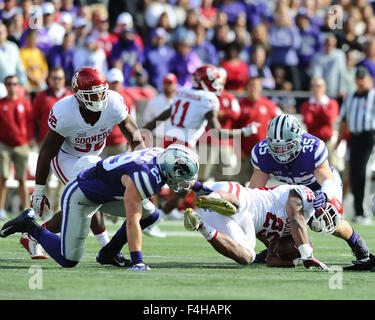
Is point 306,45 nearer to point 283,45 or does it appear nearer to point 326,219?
point 283,45

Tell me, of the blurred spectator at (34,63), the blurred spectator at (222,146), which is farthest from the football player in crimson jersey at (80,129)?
the blurred spectator at (34,63)

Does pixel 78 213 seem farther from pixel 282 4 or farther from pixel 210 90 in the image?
pixel 282 4

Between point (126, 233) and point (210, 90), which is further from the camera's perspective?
point (210, 90)

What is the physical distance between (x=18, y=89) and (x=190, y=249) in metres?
4.83

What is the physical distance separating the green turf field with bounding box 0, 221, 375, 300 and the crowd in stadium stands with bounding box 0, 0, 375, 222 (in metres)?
5.14

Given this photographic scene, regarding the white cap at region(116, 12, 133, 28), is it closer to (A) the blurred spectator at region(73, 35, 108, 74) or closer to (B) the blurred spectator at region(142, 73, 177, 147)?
(A) the blurred spectator at region(73, 35, 108, 74)

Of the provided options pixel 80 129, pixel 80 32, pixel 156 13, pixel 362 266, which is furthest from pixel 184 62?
pixel 362 266

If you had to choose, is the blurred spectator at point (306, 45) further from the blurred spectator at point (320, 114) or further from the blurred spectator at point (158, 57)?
the blurred spectator at point (158, 57)

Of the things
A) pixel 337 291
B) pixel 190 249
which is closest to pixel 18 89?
pixel 190 249

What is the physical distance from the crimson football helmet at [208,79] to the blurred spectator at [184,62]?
286 centimetres

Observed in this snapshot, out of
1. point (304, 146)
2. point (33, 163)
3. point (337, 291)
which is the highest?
point (304, 146)

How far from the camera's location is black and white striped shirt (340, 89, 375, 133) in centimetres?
1302

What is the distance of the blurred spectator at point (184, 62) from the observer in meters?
14.6
